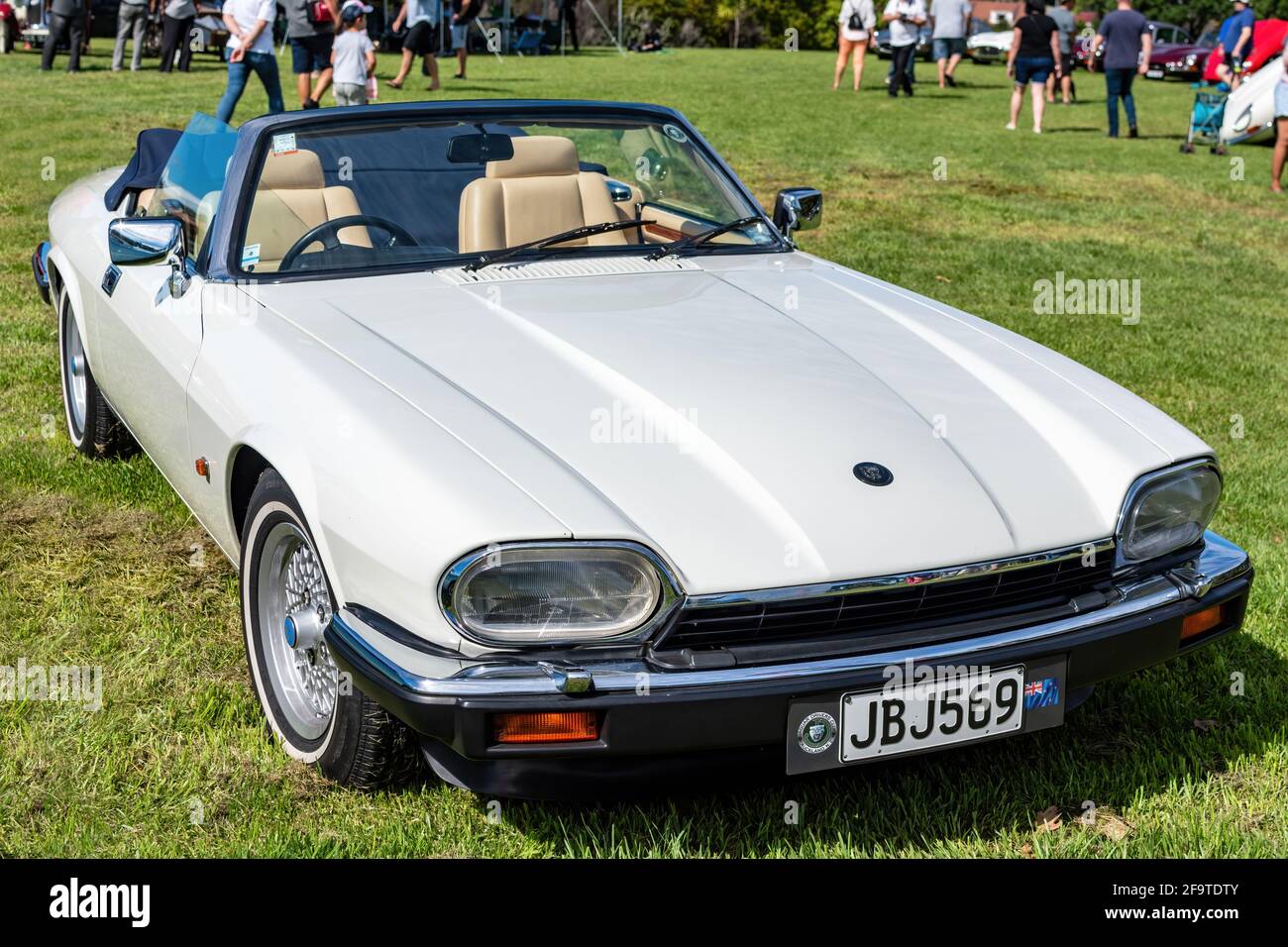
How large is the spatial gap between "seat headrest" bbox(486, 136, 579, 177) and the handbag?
11366 mm

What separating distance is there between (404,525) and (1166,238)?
9817 millimetres

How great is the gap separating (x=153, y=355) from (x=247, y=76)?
9.69 metres

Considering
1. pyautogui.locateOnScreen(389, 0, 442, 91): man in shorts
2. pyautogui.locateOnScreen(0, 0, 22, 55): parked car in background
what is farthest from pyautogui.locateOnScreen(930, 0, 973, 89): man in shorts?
pyautogui.locateOnScreen(0, 0, 22, 55): parked car in background

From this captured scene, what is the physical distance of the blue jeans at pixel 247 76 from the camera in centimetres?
1223

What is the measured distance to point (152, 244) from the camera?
3633mm

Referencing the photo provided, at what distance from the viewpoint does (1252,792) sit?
303cm

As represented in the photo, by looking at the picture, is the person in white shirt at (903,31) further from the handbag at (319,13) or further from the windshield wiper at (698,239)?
A: the windshield wiper at (698,239)

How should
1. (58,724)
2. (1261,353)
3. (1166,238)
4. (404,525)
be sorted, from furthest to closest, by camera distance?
(1166,238) → (1261,353) → (58,724) → (404,525)

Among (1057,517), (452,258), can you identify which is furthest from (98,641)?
(1057,517)

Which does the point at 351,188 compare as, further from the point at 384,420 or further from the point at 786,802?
the point at 786,802

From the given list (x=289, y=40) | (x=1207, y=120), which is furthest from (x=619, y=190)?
(x=1207, y=120)

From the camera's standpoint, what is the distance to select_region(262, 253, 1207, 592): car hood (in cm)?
251

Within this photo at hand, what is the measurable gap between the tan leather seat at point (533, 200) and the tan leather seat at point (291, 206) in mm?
324

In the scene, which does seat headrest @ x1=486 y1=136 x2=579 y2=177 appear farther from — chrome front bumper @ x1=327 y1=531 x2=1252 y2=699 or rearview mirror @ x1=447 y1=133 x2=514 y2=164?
chrome front bumper @ x1=327 y1=531 x2=1252 y2=699
